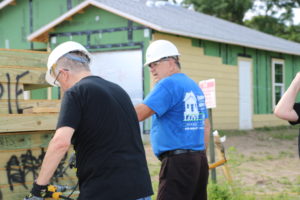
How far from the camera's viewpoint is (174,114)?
4.37m

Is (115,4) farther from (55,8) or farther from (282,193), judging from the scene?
(282,193)

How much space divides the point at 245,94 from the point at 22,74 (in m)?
15.4

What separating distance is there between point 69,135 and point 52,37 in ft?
45.6

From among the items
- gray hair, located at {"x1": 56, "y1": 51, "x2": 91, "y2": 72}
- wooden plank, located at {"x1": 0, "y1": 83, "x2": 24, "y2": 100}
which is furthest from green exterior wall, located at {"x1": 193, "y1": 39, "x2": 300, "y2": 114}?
gray hair, located at {"x1": 56, "y1": 51, "x2": 91, "y2": 72}

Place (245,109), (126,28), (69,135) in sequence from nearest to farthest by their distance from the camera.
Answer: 1. (69,135)
2. (126,28)
3. (245,109)

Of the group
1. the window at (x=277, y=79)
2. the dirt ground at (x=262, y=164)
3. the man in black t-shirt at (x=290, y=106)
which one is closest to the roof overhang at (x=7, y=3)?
the dirt ground at (x=262, y=164)

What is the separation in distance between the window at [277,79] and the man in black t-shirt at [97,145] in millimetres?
18425

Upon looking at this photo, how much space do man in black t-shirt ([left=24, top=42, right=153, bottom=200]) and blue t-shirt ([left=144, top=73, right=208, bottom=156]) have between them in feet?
3.19

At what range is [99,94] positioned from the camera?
3.22 meters

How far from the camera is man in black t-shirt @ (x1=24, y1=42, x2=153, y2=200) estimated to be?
3.12 meters

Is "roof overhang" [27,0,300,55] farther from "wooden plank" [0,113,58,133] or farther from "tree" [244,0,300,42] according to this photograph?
"tree" [244,0,300,42]

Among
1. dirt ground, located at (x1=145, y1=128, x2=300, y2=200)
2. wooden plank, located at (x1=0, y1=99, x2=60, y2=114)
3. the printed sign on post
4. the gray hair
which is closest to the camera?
the gray hair

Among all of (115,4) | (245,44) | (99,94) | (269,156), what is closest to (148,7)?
(115,4)

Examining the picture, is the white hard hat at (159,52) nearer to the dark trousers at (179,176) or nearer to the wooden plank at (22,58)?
the dark trousers at (179,176)
